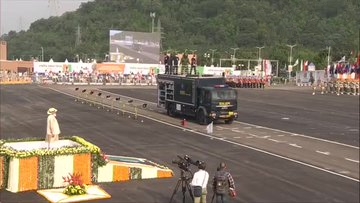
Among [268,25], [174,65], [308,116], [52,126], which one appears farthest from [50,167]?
[174,65]

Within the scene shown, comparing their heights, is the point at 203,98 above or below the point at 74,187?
above

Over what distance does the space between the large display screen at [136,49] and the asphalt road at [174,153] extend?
6315 centimetres

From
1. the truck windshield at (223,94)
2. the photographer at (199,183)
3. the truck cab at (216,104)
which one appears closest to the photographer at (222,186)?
the photographer at (199,183)

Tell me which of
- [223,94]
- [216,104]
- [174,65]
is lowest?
[216,104]

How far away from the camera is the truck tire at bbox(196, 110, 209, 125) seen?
3433cm

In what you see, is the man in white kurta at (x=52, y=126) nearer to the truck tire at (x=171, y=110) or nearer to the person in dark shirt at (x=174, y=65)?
the truck tire at (x=171, y=110)

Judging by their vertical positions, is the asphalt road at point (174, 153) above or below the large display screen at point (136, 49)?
below

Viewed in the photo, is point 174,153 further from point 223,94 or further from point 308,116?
point 308,116

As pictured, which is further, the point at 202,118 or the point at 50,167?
the point at 202,118

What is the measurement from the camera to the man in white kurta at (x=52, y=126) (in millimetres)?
16219

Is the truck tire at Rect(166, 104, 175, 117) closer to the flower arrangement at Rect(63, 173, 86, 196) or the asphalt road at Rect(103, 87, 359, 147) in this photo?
the asphalt road at Rect(103, 87, 359, 147)

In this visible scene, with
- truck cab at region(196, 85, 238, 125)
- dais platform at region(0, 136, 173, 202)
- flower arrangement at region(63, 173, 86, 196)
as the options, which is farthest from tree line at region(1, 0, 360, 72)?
truck cab at region(196, 85, 238, 125)

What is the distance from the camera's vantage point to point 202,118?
35.0 m

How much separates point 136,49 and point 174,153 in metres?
91.3
